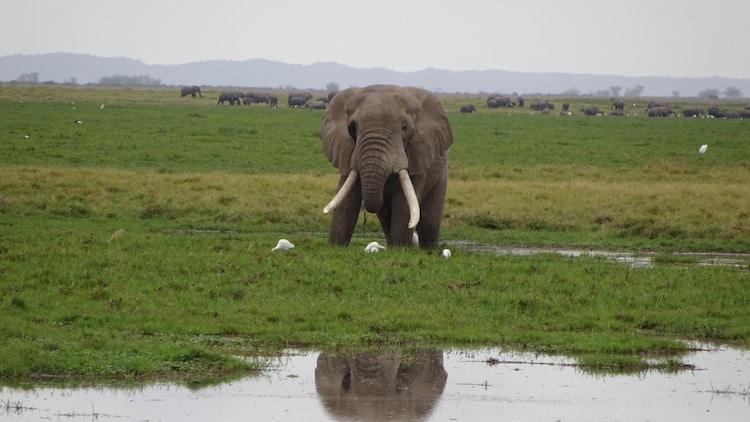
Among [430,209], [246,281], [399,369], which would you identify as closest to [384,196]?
[430,209]

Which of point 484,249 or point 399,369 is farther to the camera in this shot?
point 484,249

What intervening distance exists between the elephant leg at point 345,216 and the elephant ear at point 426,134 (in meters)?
0.77

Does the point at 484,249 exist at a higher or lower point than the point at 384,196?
lower

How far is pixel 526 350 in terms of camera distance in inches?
429

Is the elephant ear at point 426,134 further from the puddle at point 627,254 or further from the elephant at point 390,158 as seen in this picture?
the puddle at point 627,254

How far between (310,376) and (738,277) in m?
6.97

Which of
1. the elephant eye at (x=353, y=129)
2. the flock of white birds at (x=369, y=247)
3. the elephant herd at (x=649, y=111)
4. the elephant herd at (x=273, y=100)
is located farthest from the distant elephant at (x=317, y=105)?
the elephant eye at (x=353, y=129)

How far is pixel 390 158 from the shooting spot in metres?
14.6

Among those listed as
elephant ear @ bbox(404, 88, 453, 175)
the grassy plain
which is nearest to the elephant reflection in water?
the grassy plain

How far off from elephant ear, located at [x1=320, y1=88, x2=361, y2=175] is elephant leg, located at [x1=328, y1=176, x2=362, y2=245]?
0.25 m

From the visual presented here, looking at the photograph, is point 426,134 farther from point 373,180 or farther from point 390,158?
point 373,180

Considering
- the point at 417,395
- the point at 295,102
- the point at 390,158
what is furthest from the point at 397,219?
the point at 295,102

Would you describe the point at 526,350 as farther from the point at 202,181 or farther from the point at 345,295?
the point at 202,181

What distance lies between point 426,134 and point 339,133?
1136 mm
